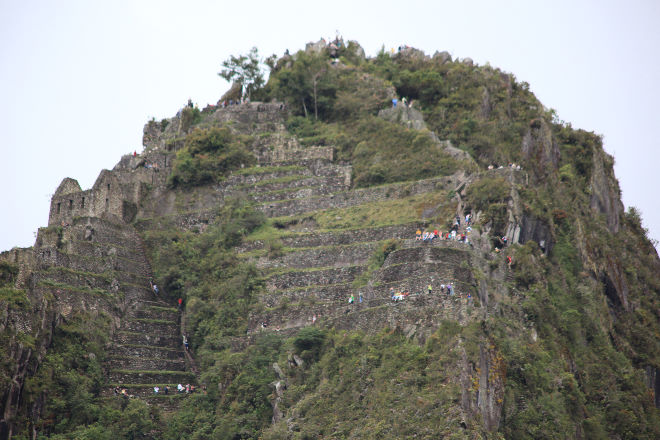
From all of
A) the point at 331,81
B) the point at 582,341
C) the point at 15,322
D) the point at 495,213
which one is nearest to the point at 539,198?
the point at 495,213

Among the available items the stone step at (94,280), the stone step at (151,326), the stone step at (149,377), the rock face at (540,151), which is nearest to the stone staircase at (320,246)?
the stone step at (149,377)

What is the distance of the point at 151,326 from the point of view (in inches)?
2623

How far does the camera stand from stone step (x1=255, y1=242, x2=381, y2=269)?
65500 mm

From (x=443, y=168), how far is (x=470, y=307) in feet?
65.2

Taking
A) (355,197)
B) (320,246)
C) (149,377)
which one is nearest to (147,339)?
(149,377)

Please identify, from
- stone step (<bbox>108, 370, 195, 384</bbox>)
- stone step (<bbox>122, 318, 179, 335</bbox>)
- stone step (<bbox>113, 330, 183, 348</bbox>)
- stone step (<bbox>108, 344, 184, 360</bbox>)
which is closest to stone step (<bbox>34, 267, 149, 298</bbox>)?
stone step (<bbox>122, 318, 179, 335</bbox>)

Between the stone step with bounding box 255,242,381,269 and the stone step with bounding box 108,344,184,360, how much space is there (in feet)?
23.5

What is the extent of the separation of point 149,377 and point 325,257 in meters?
12.1

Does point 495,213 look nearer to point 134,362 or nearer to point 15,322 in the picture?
point 134,362

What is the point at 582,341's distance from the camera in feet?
208

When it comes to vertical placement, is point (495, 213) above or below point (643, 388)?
above

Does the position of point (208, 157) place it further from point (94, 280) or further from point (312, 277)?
point (312, 277)

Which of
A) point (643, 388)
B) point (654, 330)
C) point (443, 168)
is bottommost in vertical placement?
point (643, 388)

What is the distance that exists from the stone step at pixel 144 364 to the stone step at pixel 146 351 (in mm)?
254
